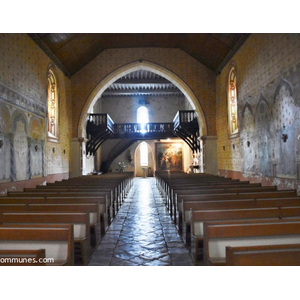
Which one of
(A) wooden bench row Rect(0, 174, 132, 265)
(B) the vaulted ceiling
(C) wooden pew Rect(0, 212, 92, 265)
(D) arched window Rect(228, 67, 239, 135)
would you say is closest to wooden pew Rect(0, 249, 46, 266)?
(A) wooden bench row Rect(0, 174, 132, 265)

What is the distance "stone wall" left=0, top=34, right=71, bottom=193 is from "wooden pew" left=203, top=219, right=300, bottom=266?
20.3 feet

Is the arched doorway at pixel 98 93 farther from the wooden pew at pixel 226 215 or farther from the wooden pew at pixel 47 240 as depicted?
the wooden pew at pixel 47 240

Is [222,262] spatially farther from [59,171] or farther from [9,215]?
[59,171]

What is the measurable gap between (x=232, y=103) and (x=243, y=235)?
999cm

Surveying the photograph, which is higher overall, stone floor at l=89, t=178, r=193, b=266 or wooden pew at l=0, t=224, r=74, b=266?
wooden pew at l=0, t=224, r=74, b=266

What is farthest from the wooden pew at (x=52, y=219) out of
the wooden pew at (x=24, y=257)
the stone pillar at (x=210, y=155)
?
the stone pillar at (x=210, y=155)

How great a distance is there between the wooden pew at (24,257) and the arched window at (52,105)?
959 cm

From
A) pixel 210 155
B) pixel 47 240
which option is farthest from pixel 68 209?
pixel 210 155

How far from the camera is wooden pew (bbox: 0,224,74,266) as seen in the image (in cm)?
269

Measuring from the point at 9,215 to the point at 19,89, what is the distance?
587 centimetres

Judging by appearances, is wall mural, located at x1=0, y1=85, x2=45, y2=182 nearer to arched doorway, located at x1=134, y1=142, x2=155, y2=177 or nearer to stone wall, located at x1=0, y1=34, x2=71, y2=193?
stone wall, located at x1=0, y1=34, x2=71, y2=193

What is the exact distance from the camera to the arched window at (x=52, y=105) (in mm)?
11390

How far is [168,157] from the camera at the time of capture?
23625mm

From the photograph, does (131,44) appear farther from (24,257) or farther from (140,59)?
(24,257)
